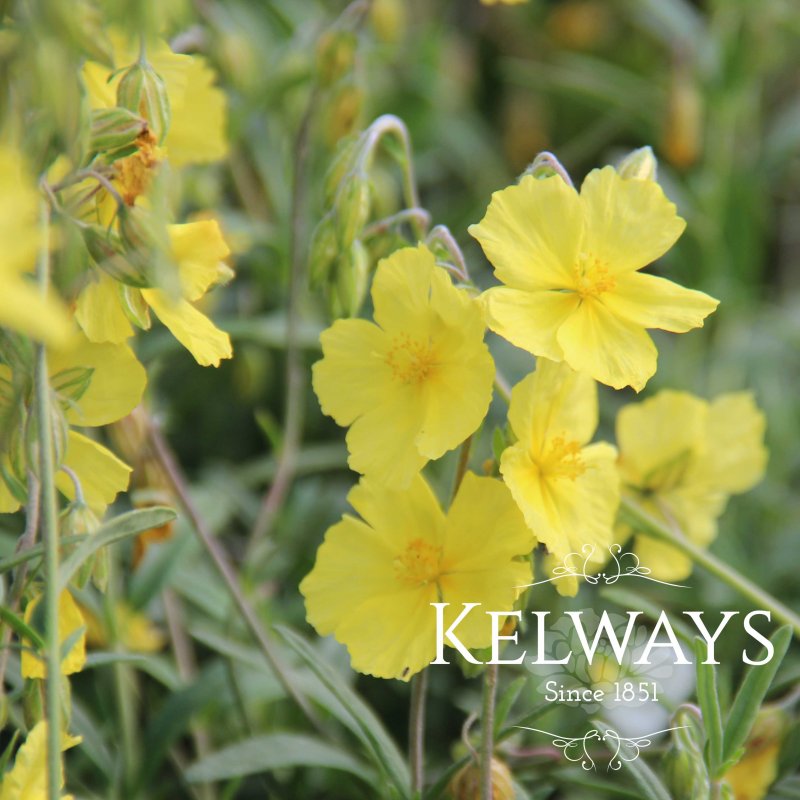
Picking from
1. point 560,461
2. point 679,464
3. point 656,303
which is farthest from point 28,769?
point 679,464

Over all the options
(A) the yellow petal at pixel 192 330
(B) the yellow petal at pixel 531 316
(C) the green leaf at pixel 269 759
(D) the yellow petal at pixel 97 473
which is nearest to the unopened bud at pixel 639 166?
(B) the yellow petal at pixel 531 316

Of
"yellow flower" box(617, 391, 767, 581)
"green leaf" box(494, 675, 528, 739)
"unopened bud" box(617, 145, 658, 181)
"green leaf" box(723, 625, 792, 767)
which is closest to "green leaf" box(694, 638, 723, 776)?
Result: "green leaf" box(723, 625, 792, 767)

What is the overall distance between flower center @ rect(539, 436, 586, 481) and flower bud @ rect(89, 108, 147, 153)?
361 millimetres

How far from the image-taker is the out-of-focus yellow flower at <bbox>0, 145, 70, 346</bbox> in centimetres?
43

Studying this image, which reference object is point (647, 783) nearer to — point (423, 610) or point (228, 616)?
point (423, 610)

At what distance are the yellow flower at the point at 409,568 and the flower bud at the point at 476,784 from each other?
12 cm

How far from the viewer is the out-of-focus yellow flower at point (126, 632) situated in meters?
1.06

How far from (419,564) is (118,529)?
21 centimetres

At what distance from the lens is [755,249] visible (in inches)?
70.4

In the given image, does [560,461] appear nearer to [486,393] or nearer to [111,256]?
[486,393]

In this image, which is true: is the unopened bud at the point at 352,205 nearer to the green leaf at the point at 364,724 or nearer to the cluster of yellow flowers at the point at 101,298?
the cluster of yellow flowers at the point at 101,298

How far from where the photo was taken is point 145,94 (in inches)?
28.8

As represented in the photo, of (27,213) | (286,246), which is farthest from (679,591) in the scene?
(27,213)

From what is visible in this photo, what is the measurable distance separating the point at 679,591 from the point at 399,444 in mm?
697
